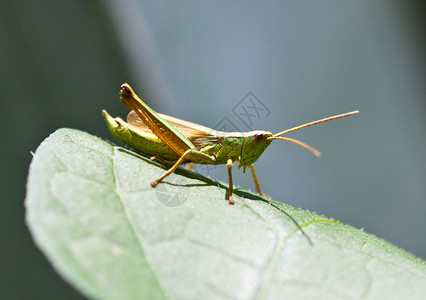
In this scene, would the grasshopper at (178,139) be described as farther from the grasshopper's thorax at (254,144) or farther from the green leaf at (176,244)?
the green leaf at (176,244)

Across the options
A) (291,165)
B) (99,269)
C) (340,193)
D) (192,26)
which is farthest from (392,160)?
(99,269)

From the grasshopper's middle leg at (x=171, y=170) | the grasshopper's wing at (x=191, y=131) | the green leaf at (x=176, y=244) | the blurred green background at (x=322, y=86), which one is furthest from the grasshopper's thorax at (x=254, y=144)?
the blurred green background at (x=322, y=86)

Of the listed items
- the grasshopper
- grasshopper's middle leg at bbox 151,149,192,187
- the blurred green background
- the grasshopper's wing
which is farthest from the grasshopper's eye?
the blurred green background

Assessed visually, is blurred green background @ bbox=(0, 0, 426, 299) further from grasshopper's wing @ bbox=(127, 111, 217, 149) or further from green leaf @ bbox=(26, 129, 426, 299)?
green leaf @ bbox=(26, 129, 426, 299)

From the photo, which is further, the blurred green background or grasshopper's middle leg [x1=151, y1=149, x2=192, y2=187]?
the blurred green background

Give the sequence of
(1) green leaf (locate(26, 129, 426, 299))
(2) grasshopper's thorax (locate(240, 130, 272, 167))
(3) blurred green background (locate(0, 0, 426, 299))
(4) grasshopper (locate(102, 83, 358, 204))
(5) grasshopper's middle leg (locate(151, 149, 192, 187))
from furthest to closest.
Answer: (3) blurred green background (locate(0, 0, 426, 299)) < (2) grasshopper's thorax (locate(240, 130, 272, 167)) < (4) grasshopper (locate(102, 83, 358, 204)) < (5) grasshopper's middle leg (locate(151, 149, 192, 187)) < (1) green leaf (locate(26, 129, 426, 299))

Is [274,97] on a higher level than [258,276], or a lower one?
lower

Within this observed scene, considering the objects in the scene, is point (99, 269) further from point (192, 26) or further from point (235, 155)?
point (192, 26)

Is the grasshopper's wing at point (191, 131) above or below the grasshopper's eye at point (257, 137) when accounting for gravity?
above
